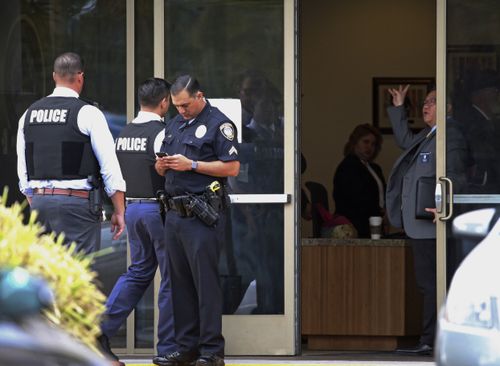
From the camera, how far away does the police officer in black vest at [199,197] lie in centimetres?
823

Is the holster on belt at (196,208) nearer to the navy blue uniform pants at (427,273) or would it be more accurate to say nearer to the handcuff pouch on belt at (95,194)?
the handcuff pouch on belt at (95,194)

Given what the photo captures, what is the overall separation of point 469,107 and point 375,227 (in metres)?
1.68

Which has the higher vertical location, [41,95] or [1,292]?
[41,95]

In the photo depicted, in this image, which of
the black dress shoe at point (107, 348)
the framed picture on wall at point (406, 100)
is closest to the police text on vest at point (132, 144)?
the black dress shoe at point (107, 348)

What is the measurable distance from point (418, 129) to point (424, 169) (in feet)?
12.9

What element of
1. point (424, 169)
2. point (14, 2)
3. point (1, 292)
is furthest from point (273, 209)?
point (1, 292)

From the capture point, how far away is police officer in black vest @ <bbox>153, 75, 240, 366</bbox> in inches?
324

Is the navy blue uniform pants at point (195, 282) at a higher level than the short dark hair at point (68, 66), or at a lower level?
lower

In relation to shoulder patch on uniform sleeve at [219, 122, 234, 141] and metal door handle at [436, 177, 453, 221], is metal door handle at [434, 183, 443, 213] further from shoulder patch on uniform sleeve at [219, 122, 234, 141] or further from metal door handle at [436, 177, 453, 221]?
shoulder patch on uniform sleeve at [219, 122, 234, 141]

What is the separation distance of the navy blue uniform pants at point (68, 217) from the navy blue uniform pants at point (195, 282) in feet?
1.72

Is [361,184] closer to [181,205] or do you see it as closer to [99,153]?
[181,205]

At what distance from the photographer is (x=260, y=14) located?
9344 mm

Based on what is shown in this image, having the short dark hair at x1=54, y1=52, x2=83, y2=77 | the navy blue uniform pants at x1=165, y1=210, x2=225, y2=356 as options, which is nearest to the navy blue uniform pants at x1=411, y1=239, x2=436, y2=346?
the navy blue uniform pants at x1=165, y1=210, x2=225, y2=356

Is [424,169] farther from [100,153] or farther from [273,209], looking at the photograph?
[100,153]
